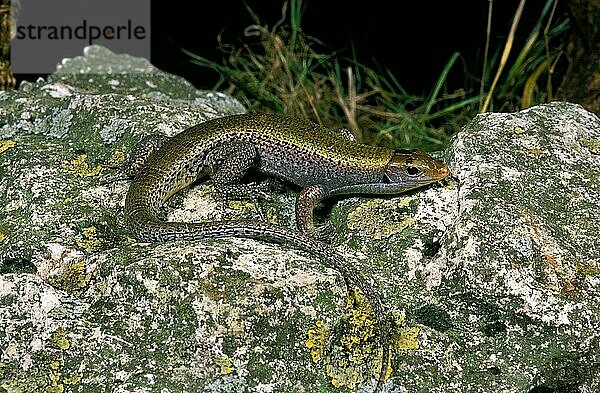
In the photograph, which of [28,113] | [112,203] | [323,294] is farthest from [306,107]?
[323,294]

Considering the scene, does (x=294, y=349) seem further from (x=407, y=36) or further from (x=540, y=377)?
(x=407, y=36)

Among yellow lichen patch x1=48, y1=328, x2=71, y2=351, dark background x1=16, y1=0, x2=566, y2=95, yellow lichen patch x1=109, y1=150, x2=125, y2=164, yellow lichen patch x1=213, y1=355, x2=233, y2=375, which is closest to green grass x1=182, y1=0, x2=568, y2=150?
dark background x1=16, y1=0, x2=566, y2=95

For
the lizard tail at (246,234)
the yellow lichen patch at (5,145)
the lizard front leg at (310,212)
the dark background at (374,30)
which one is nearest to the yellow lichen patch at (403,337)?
the lizard tail at (246,234)

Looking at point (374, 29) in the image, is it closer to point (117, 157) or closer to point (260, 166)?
point (260, 166)

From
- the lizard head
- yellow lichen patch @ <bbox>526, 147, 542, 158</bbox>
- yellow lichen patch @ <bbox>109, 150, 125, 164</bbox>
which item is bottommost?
yellow lichen patch @ <bbox>109, 150, 125, 164</bbox>

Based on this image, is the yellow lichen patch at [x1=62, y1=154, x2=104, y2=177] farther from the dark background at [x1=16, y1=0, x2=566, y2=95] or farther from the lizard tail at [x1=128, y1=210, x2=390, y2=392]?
the dark background at [x1=16, y1=0, x2=566, y2=95]

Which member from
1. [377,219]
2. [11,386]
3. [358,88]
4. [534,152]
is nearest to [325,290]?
[377,219]
